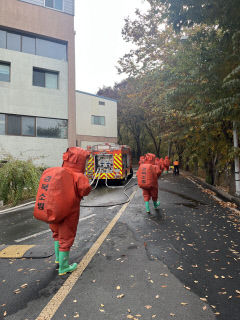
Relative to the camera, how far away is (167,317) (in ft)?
8.51

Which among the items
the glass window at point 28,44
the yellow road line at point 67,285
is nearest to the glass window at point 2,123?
the glass window at point 28,44

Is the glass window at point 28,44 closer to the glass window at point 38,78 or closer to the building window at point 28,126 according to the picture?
the glass window at point 38,78

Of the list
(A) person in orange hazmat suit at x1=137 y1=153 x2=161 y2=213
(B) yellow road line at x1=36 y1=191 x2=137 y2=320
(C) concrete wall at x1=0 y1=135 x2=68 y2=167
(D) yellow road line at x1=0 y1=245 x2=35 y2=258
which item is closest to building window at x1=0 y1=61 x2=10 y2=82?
(C) concrete wall at x1=0 y1=135 x2=68 y2=167

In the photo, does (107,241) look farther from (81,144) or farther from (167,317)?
(81,144)

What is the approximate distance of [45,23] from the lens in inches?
728

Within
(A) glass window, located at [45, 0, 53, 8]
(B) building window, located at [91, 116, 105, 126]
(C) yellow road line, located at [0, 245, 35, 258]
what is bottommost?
(C) yellow road line, located at [0, 245, 35, 258]

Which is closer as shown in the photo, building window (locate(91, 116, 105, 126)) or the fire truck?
the fire truck

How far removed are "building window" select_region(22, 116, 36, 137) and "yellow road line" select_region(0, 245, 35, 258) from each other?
14237 mm

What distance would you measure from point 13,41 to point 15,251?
18.0 m

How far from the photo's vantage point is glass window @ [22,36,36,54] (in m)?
18.1

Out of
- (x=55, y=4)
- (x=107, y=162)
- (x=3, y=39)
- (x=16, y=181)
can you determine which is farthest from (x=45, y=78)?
(x=16, y=181)

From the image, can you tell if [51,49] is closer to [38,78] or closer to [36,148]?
[38,78]

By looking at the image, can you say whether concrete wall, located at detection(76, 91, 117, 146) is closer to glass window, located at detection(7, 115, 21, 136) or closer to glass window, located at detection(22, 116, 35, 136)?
glass window, located at detection(22, 116, 35, 136)

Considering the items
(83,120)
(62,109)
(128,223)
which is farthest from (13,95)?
(128,223)
